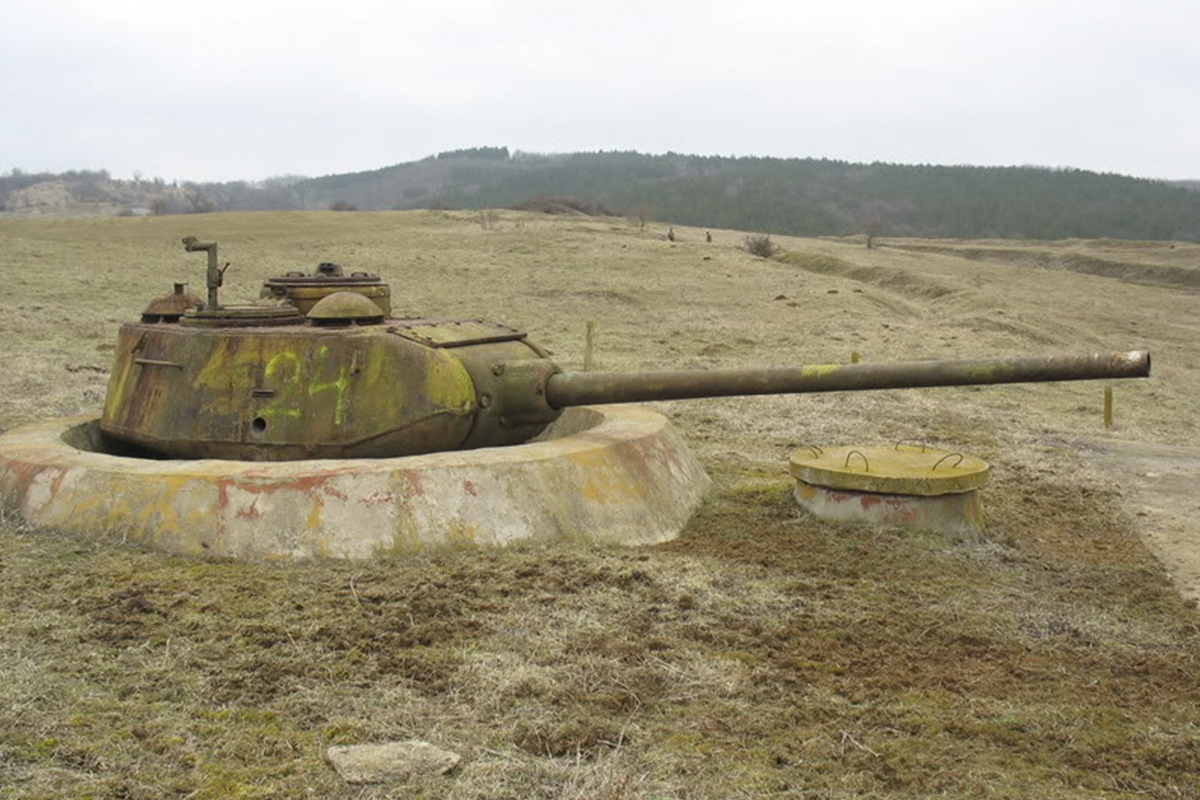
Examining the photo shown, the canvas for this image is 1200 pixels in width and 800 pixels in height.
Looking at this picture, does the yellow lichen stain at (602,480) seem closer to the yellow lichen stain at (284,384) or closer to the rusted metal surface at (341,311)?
the rusted metal surface at (341,311)

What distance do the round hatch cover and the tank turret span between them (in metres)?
1.12

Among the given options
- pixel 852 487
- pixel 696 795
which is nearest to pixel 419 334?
pixel 852 487

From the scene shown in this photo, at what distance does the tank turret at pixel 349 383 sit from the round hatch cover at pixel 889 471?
3.68ft

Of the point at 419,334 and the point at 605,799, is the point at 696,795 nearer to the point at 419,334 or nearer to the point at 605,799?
the point at 605,799

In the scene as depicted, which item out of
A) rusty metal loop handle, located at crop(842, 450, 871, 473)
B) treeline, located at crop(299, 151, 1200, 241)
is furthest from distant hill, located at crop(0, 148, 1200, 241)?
rusty metal loop handle, located at crop(842, 450, 871, 473)

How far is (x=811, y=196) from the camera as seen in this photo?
120 m

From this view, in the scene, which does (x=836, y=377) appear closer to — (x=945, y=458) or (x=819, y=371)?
(x=819, y=371)

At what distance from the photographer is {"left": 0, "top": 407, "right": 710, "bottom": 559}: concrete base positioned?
7.63 meters

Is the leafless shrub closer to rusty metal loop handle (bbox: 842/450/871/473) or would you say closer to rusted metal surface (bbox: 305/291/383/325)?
rusty metal loop handle (bbox: 842/450/871/473)

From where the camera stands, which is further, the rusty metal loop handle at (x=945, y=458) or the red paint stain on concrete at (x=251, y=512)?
the rusty metal loop handle at (x=945, y=458)

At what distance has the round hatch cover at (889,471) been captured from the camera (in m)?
9.11

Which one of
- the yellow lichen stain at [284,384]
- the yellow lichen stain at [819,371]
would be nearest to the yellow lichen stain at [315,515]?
the yellow lichen stain at [284,384]

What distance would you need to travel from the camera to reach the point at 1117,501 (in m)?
11.4

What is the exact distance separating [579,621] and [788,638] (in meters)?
1.11
